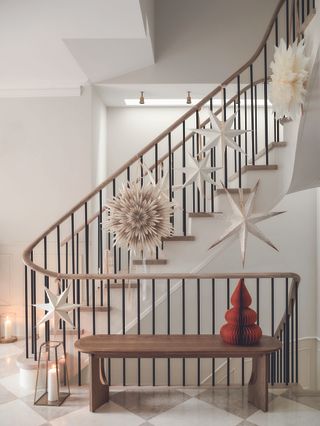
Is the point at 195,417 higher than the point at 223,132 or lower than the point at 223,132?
lower

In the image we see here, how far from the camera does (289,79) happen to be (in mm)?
2916

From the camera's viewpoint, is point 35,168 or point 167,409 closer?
point 167,409

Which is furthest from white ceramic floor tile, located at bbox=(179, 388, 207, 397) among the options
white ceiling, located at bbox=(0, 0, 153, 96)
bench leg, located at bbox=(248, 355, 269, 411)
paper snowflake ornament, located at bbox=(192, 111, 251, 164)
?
white ceiling, located at bbox=(0, 0, 153, 96)

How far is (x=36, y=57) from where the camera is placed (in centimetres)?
477

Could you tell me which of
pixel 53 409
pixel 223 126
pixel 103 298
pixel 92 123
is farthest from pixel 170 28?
pixel 53 409

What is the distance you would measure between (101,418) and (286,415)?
4.04ft

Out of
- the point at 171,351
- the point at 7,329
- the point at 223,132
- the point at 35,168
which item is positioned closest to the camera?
the point at 171,351

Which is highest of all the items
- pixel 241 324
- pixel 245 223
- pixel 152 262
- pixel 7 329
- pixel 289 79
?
pixel 289 79

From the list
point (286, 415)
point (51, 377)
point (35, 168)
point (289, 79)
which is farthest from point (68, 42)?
point (286, 415)

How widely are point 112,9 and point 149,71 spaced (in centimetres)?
185

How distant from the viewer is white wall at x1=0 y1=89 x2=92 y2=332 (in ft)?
18.4

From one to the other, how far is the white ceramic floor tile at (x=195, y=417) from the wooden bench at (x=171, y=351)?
0.89 ft

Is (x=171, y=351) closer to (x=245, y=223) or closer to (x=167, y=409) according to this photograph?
(x=167, y=409)

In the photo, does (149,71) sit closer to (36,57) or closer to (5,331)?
(36,57)
